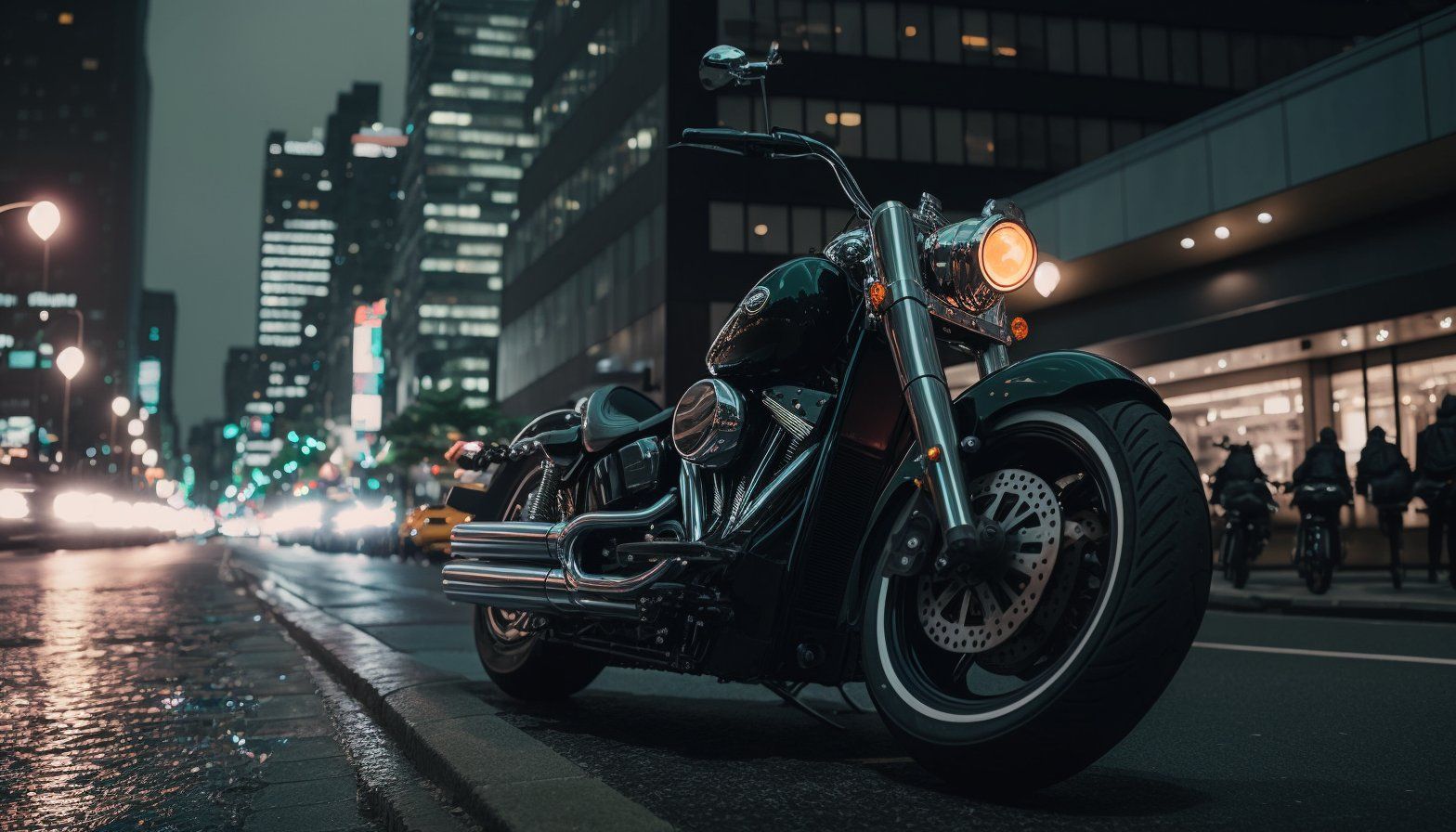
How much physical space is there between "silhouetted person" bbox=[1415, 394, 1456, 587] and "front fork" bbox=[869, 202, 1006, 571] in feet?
35.4

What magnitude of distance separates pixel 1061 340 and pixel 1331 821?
954 inches

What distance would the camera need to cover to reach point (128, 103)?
184500 millimetres

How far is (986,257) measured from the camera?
3.46m

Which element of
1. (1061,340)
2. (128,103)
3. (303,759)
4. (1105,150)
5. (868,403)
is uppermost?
(128,103)

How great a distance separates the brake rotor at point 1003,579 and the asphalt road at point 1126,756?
1.35 ft

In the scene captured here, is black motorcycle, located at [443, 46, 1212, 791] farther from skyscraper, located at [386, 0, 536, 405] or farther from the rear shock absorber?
skyscraper, located at [386, 0, 536, 405]

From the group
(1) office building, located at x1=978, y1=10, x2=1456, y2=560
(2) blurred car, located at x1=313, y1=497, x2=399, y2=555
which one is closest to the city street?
(1) office building, located at x1=978, y1=10, x2=1456, y2=560

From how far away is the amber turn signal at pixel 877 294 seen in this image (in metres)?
3.53

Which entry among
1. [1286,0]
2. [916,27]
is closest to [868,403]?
[916,27]

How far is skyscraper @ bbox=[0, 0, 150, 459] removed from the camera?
569ft

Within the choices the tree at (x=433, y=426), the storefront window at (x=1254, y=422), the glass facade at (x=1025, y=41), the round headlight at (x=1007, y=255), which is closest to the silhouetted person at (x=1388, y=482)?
the storefront window at (x=1254, y=422)

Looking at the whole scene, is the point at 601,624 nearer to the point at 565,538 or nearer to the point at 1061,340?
the point at 565,538

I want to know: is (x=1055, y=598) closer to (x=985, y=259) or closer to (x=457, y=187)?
(x=985, y=259)

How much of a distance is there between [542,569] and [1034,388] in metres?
2.11
